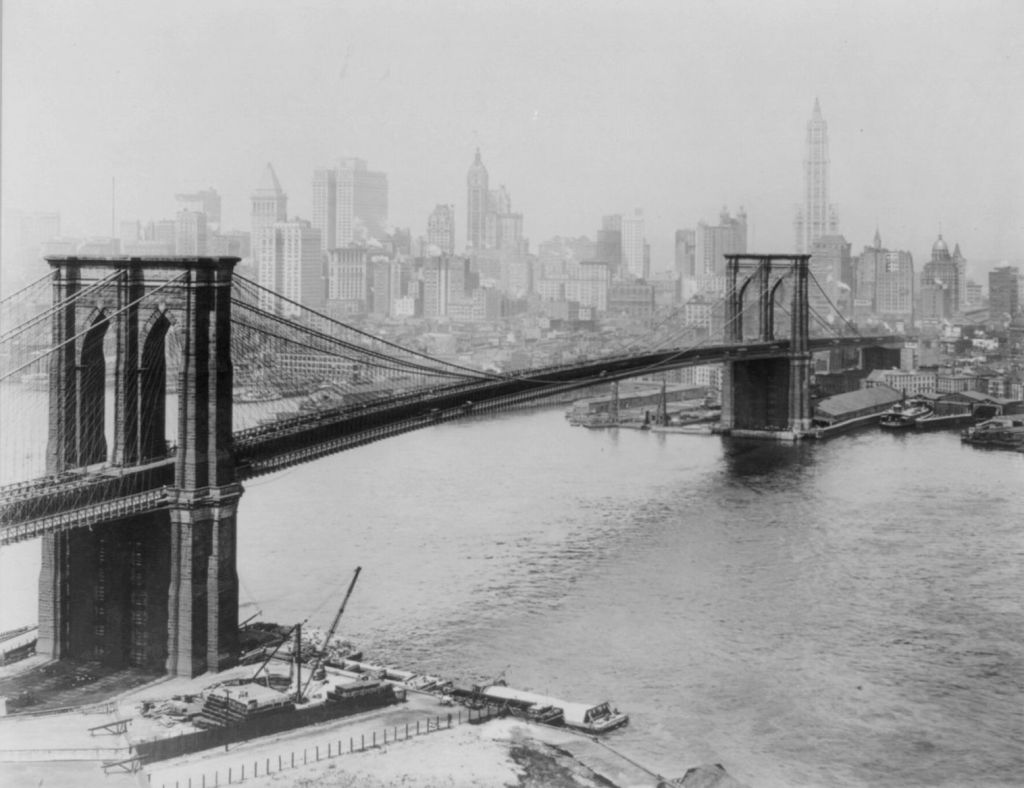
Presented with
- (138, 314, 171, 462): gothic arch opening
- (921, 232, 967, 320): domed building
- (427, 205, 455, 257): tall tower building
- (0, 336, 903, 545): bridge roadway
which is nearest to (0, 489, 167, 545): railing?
(0, 336, 903, 545): bridge roadway

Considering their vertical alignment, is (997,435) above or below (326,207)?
below

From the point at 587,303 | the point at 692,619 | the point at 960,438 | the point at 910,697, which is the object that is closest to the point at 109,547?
the point at 692,619

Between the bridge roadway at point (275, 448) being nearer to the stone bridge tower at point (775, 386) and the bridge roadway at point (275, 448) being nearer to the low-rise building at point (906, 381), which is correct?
the stone bridge tower at point (775, 386)

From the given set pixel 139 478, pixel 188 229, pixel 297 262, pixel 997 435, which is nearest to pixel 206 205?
pixel 188 229

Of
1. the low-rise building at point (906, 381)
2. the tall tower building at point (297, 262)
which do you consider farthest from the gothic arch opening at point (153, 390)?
the tall tower building at point (297, 262)

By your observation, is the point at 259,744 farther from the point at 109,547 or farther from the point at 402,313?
the point at 402,313

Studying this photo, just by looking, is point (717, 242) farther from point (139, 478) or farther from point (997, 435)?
point (139, 478)
